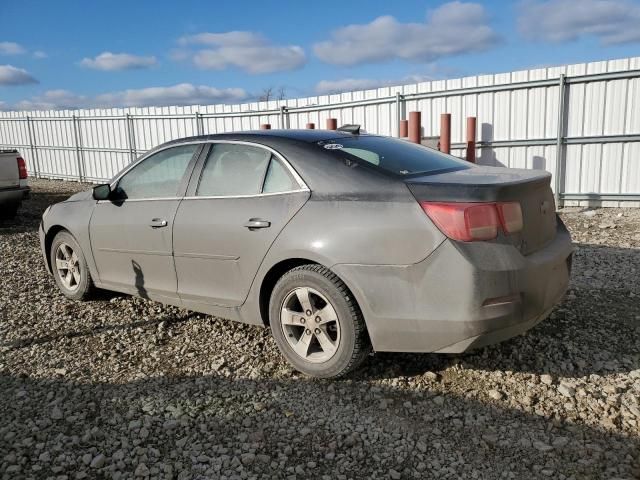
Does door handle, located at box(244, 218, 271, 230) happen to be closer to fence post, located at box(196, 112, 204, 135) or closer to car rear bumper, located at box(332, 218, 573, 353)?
car rear bumper, located at box(332, 218, 573, 353)

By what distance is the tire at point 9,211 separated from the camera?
30.6 feet

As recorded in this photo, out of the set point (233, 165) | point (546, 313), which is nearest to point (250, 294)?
point (233, 165)

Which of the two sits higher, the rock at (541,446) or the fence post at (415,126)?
the fence post at (415,126)

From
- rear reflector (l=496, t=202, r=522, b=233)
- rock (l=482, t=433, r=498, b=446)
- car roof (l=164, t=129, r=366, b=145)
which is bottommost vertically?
rock (l=482, t=433, r=498, b=446)

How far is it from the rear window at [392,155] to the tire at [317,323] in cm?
77

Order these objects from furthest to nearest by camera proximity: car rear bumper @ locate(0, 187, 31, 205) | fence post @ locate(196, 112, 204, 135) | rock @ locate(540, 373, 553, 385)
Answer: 1. fence post @ locate(196, 112, 204, 135)
2. car rear bumper @ locate(0, 187, 31, 205)
3. rock @ locate(540, 373, 553, 385)

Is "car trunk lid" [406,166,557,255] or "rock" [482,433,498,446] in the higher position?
"car trunk lid" [406,166,557,255]

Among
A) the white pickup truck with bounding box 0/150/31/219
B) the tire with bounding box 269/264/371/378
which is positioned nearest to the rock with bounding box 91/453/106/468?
the tire with bounding box 269/264/371/378

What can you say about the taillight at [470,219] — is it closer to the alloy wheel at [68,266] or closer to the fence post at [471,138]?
the alloy wheel at [68,266]

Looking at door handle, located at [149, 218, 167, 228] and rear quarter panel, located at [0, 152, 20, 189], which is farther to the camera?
rear quarter panel, located at [0, 152, 20, 189]

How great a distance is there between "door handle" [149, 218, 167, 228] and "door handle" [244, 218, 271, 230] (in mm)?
885

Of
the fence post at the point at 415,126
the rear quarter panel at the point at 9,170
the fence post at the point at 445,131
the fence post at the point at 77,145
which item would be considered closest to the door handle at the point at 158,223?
the rear quarter panel at the point at 9,170

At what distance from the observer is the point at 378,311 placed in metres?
3.07

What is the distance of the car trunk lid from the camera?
2.90 metres
